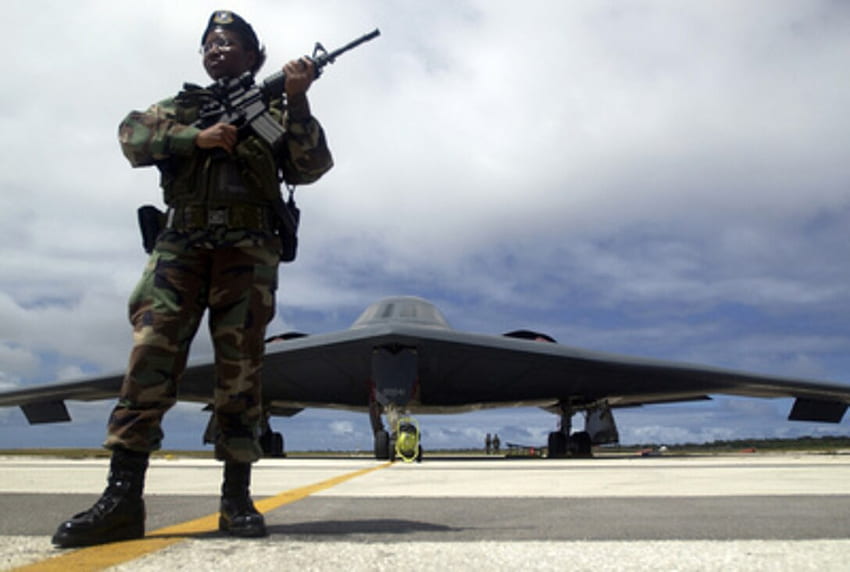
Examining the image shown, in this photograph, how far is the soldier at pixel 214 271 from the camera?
316 cm

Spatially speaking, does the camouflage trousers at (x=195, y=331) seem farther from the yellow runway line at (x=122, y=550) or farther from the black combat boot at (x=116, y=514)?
the yellow runway line at (x=122, y=550)

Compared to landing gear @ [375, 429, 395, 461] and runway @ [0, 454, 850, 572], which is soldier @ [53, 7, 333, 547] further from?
landing gear @ [375, 429, 395, 461]

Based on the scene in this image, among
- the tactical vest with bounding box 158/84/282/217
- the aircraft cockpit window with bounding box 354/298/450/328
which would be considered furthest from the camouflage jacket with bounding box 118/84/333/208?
the aircraft cockpit window with bounding box 354/298/450/328

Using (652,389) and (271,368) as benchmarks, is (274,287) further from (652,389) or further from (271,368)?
(652,389)

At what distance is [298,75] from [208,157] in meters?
0.65

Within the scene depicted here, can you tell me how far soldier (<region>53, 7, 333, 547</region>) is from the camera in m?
3.16

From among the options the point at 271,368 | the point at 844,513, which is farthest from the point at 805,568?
the point at 271,368

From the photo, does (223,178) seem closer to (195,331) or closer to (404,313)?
(195,331)

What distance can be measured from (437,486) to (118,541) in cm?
347

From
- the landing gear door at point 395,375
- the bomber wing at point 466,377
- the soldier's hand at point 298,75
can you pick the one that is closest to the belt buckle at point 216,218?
the soldier's hand at point 298,75

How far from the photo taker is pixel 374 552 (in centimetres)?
226

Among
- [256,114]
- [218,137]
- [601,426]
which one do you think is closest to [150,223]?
[218,137]

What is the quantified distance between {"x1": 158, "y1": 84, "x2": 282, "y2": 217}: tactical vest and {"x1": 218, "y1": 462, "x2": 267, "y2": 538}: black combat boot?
Answer: 4.32 feet

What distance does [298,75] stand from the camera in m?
3.68
